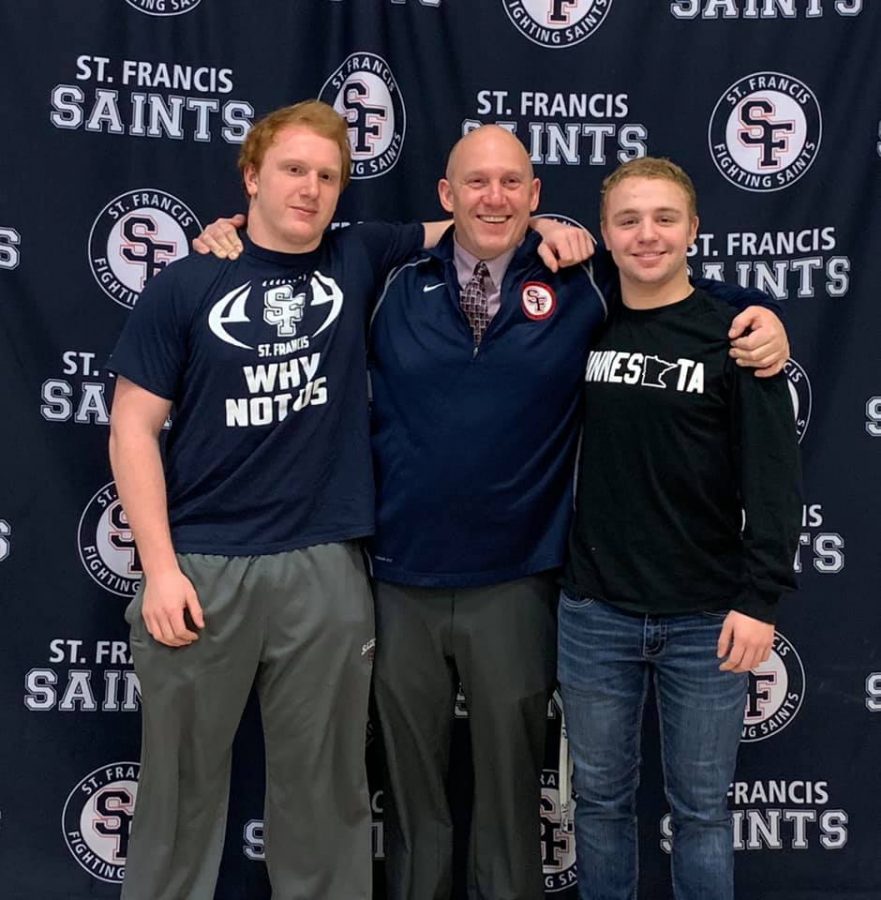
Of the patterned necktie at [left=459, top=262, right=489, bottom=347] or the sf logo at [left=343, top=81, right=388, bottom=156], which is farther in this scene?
the sf logo at [left=343, top=81, right=388, bottom=156]

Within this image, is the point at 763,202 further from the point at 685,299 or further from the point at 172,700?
the point at 172,700

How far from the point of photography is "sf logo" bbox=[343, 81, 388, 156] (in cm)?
223

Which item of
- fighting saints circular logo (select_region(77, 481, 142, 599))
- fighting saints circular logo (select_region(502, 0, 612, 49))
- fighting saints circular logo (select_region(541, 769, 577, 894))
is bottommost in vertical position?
fighting saints circular logo (select_region(541, 769, 577, 894))

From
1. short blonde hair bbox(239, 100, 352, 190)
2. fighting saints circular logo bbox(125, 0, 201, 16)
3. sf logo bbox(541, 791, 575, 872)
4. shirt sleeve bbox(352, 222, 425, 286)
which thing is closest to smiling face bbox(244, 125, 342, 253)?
short blonde hair bbox(239, 100, 352, 190)

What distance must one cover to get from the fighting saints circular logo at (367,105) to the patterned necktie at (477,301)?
51 cm

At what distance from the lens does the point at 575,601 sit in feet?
5.84

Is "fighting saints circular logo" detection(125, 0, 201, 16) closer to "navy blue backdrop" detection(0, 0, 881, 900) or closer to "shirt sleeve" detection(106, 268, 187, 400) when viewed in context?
"navy blue backdrop" detection(0, 0, 881, 900)

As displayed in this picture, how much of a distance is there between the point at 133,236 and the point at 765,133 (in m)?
1.47

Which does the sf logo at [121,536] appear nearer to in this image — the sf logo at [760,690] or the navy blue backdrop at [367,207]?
the navy blue backdrop at [367,207]

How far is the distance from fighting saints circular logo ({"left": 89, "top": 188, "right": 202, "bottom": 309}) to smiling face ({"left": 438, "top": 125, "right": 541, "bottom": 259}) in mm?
698

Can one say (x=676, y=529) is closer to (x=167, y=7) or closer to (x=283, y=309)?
(x=283, y=309)

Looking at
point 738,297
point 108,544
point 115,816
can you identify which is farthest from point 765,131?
point 115,816

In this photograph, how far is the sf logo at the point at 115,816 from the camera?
7.48ft

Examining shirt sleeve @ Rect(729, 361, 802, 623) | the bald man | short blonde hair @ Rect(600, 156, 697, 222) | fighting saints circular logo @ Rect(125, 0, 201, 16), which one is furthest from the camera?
fighting saints circular logo @ Rect(125, 0, 201, 16)
